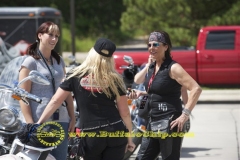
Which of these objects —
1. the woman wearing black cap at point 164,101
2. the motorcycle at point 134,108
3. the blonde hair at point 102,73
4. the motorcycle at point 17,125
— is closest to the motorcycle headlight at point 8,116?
the motorcycle at point 17,125

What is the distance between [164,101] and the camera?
568 cm

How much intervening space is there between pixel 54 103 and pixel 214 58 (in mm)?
12205

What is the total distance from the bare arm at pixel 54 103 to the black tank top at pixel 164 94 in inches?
38.2

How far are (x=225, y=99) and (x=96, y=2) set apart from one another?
29205mm

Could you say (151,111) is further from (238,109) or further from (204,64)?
(204,64)

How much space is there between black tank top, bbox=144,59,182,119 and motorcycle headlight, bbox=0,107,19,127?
1.55 metres

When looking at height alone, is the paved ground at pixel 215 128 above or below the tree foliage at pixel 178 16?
below

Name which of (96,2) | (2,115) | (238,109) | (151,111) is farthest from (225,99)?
(96,2)

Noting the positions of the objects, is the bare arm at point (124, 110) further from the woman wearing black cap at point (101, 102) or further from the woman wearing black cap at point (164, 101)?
the woman wearing black cap at point (164, 101)

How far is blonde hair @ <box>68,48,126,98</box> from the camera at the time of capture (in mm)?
4824

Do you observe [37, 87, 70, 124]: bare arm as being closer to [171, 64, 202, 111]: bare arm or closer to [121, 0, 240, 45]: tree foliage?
[171, 64, 202, 111]: bare arm

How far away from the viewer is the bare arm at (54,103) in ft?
16.4

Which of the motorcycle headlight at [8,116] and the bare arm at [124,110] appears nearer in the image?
the motorcycle headlight at [8,116]

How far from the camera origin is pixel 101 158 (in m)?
4.95
